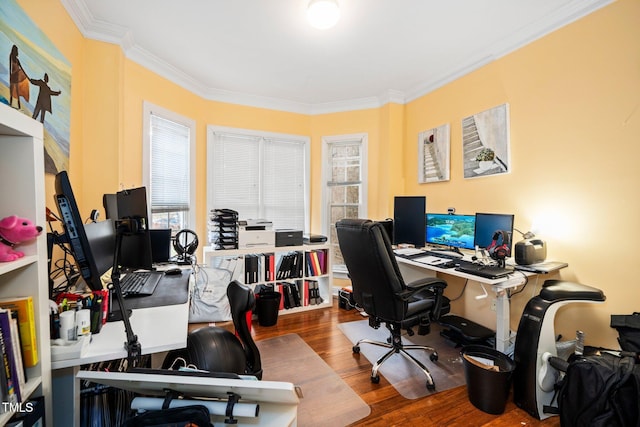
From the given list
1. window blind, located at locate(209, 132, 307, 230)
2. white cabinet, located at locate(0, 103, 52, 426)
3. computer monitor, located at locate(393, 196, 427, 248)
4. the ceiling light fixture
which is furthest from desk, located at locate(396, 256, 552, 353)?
window blind, located at locate(209, 132, 307, 230)

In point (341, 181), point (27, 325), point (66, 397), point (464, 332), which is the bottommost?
point (464, 332)

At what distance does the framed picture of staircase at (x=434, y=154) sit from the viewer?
3.10m

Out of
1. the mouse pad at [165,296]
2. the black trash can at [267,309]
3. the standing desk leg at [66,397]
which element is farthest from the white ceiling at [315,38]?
the black trash can at [267,309]

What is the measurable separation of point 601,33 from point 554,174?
97 centimetres

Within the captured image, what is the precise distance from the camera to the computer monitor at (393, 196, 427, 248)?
2990mm

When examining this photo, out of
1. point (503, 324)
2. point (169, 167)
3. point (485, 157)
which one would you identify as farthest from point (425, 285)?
point (169, 167)

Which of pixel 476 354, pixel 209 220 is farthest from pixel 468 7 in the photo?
pixel 209 220

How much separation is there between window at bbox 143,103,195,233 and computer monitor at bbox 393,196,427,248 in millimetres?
2401

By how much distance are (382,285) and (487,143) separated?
177cm

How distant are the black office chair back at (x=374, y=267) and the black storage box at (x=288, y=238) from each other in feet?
4.01

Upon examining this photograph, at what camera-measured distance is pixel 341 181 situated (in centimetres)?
402

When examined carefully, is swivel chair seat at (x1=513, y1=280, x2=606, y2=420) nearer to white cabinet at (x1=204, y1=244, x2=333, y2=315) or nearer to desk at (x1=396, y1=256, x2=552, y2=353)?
desk at (x1=396, y1=256, x2=552, y2=353)

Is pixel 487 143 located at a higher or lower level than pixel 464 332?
higher

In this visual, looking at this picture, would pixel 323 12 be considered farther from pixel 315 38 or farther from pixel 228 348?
pixel 228 348
